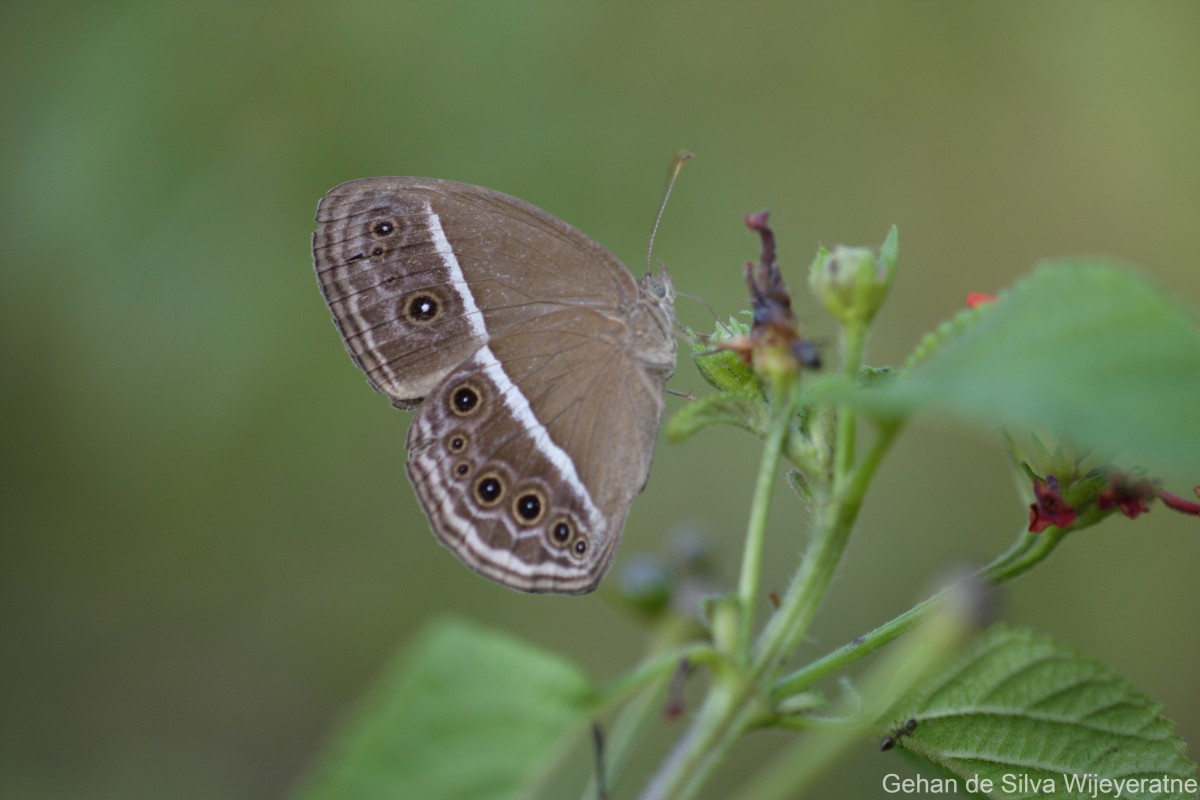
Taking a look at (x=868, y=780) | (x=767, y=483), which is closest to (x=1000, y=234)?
(x=868, y=780)

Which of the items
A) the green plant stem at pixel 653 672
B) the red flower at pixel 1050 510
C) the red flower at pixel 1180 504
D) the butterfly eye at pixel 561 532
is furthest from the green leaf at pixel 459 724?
the butterfly eye at pixel 561 532

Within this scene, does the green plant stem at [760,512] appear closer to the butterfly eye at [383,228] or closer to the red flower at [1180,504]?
the red flower at [1180,504]

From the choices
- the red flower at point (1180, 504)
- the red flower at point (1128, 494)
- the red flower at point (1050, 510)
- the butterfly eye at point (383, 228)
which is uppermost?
the red flower at point (1180, 504)

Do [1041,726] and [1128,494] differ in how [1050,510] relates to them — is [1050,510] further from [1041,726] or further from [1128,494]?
[1041,726]

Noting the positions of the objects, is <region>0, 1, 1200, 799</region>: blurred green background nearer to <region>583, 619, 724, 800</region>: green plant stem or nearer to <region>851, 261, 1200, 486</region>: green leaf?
<region>583, 619, 724, 800</region>: green plant stem

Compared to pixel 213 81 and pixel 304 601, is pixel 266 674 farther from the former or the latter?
pixel 213 81
